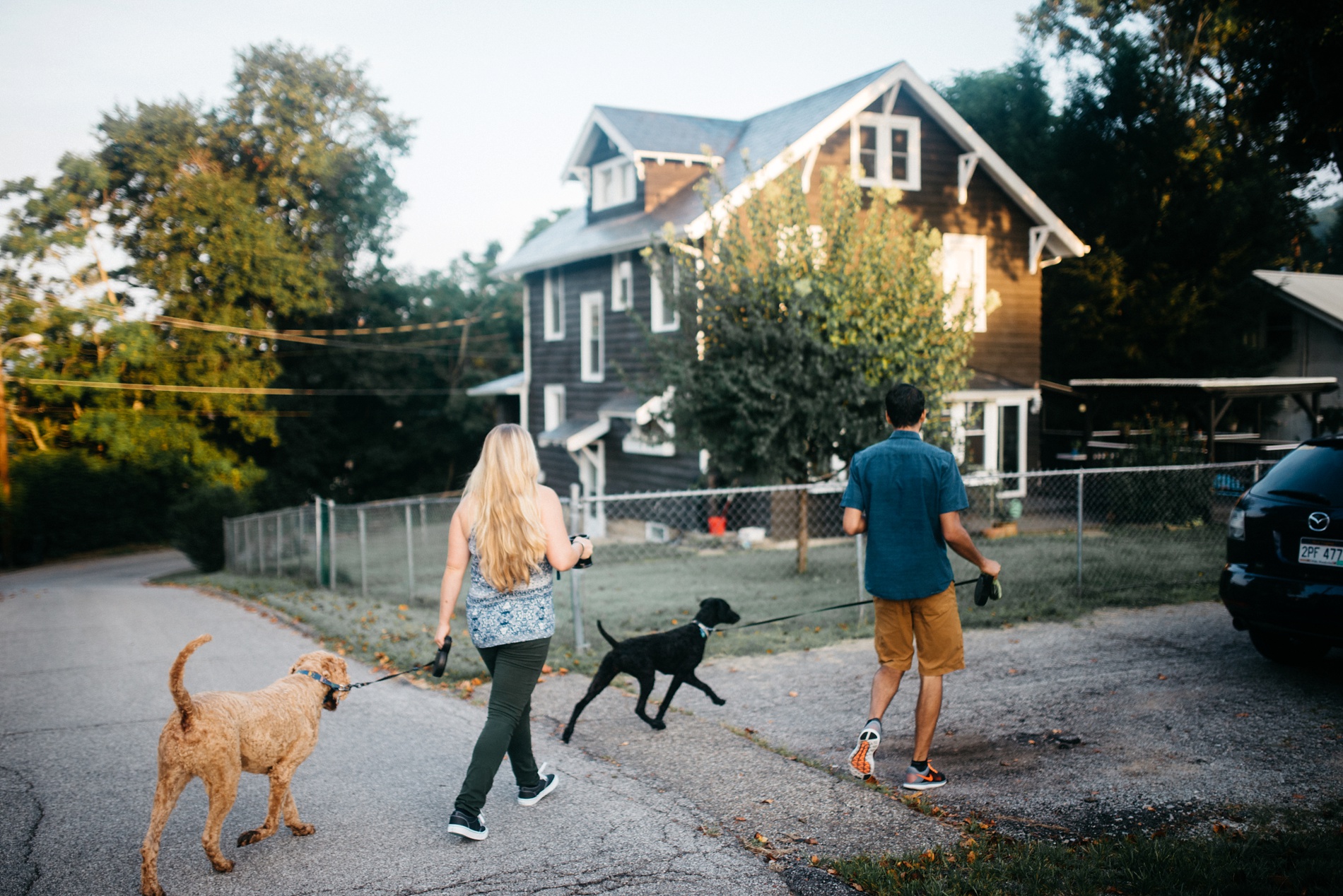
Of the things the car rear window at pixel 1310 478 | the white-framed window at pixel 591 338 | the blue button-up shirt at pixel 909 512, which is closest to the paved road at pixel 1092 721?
the blue button-up shirt at pixel 909 512

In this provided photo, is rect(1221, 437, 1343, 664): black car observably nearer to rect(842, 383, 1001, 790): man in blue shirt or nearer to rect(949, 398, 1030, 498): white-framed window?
rect(842, 383, 1001, 790): man in blue shirt

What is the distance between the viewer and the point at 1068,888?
11.8 feet

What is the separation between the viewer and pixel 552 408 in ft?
80.3

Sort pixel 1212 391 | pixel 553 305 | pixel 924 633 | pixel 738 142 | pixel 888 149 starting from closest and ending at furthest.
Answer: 1. pixel 924 633
2. pixel 1212 391
3. pixel 888 149
4. pixel 738 142
5. pixel 553 305

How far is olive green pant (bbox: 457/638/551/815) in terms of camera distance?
4234mm

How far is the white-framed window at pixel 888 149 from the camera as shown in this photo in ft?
61.8

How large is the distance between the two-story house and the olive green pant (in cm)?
1328

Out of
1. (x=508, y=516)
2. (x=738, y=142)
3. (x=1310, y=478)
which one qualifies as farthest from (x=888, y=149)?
(x=508, y=516)

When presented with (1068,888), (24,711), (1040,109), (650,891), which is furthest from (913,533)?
(1040,109)

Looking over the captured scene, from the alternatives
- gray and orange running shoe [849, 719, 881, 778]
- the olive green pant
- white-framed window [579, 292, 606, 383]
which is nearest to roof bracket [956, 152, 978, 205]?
white-framed window [579, 292, 606, 383]

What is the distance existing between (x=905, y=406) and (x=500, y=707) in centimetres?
241

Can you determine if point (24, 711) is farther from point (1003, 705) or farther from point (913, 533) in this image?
point (1003, 705)

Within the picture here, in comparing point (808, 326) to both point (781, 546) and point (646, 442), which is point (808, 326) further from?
point (646, 442)

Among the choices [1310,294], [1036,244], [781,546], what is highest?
[1036,244]
